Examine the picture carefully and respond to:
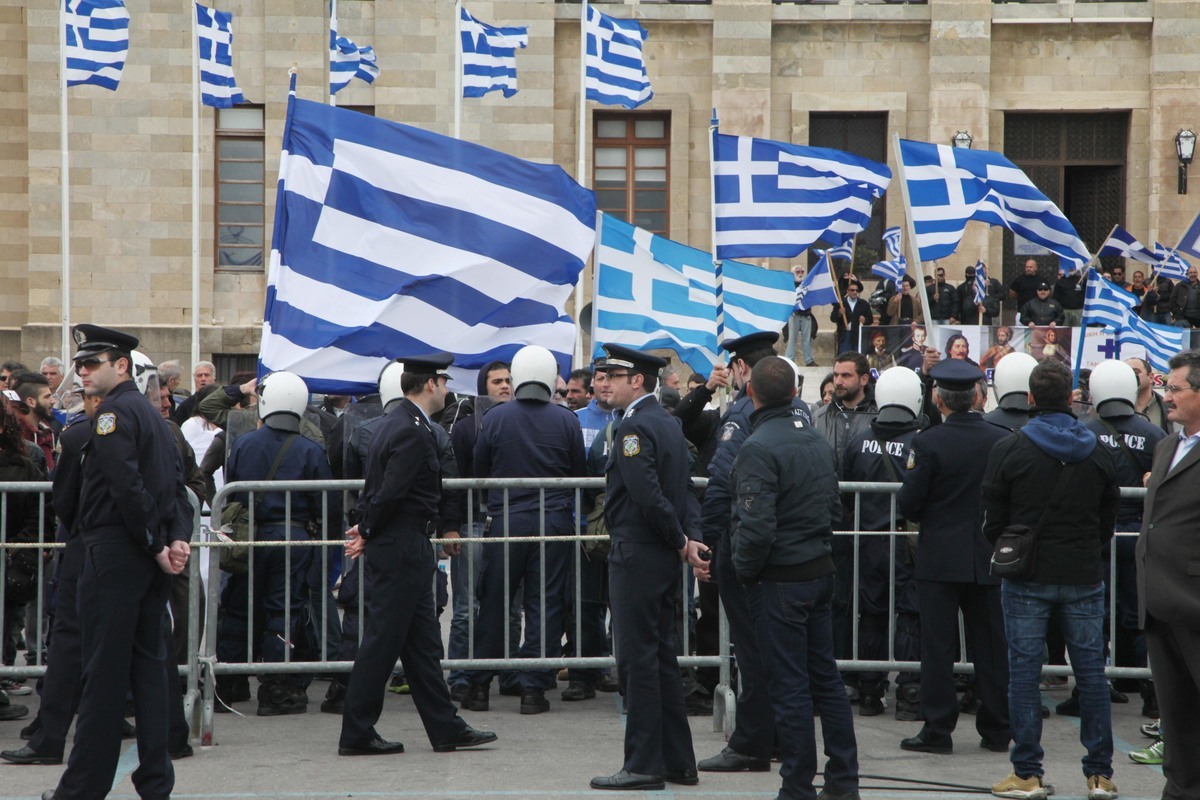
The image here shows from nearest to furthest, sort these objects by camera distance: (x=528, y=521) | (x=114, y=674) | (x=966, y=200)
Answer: (x=114, y=674) → (x=528, y=521) → (x=966, y=200)

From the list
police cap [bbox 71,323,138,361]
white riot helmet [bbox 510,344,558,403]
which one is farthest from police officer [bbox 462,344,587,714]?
police cap [bbox 71,323,138,361]

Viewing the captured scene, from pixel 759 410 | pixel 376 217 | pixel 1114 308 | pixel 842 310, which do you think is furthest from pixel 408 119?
pixel 759 410

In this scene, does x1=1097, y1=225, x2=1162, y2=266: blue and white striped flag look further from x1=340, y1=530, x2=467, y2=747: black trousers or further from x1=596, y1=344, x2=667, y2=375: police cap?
x1=340, y1=530, x2=467, y2=747: black trousers

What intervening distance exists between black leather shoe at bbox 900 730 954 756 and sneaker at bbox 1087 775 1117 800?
1016mm

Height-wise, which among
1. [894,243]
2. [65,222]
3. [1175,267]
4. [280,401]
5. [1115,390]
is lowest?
[280,401]

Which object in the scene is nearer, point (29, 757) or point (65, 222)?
point (29, 757)

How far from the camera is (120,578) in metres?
6.46

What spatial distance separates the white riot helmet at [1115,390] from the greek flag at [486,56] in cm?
1376

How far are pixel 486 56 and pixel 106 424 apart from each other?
52.5ft

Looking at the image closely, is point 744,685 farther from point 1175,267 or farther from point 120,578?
point 1175,267

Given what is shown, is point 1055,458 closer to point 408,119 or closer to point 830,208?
point 830,208

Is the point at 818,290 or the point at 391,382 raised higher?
the point at 818,290

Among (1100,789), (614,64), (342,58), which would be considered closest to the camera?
(1100,789)

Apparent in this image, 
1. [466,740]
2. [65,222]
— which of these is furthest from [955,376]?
[65,222]
